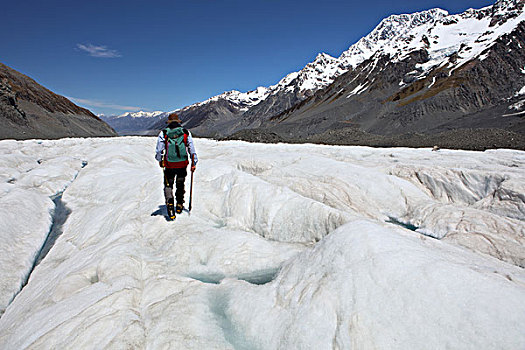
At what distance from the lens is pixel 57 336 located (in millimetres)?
4082

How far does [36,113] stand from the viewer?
373 feet

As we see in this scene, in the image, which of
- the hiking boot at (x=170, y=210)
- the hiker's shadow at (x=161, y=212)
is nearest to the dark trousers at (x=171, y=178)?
the hiking boot at (x=170, y=210)

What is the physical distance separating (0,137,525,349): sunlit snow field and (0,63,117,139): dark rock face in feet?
327

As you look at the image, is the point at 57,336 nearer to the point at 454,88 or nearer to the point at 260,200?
the point at 260,200

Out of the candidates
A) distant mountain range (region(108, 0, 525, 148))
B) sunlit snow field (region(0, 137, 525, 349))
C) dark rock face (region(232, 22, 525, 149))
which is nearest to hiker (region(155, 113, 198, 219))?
sunlit snow field (region(0, 137, 525, 349))

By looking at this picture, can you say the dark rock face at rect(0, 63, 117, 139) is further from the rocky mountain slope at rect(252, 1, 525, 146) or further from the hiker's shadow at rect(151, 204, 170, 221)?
the hiker's shadow at rect(151, 204, 170, 221)

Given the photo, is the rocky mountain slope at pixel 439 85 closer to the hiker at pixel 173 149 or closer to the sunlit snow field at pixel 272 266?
the sunlit snow field at pixel 272 266

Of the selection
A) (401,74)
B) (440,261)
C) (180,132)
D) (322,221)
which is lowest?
(322,221)

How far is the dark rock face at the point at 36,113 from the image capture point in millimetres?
91062

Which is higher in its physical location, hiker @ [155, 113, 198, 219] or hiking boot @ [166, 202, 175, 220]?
hiker @ [155, 113, 198, 219]

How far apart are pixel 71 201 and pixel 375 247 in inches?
616

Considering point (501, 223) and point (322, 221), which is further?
point (501, 223)

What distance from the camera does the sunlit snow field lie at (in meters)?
3.51

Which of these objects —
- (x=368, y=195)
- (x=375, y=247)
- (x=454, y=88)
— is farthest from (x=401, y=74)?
(x=375, y=247)
